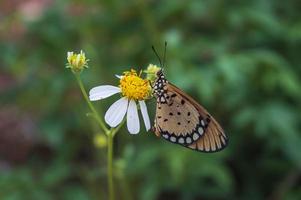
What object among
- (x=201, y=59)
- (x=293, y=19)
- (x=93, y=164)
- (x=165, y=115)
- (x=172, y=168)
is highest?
(x=293, y=19)

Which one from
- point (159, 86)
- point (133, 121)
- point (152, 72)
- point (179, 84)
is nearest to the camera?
point (133, 121)

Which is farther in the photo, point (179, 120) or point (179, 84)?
point (179, 84)

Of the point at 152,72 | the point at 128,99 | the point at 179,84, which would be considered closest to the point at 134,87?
the point at 128,99

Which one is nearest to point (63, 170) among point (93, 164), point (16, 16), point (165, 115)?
point (93, 164)

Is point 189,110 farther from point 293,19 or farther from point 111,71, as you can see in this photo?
point 293,19

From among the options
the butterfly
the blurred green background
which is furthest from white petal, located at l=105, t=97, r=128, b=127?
the blurred green background

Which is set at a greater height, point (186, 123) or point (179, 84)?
point (179, 84)

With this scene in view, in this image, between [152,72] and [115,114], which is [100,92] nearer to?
[115,114]
